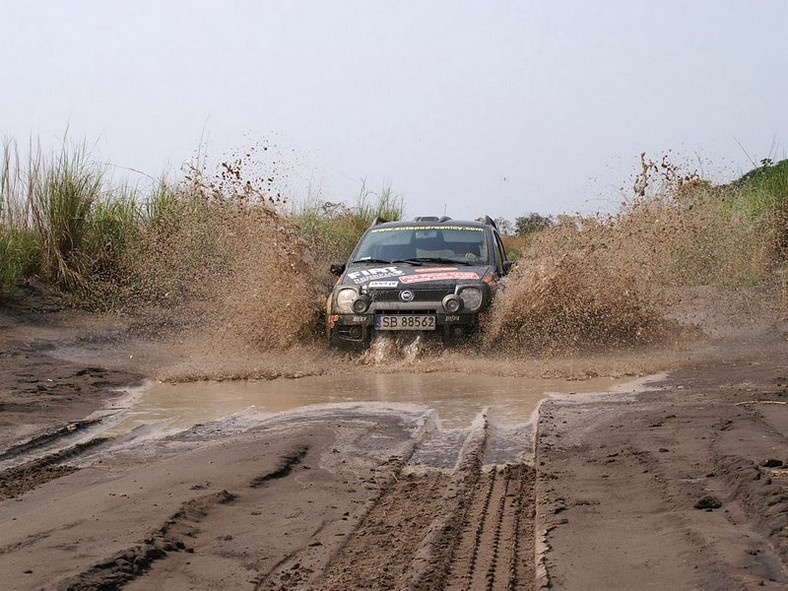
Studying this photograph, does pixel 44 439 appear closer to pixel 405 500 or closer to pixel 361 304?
pixel 405 500

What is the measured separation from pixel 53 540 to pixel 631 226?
11.1 meters

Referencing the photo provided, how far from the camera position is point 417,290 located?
10281 mm

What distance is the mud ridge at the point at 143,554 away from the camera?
131 inches

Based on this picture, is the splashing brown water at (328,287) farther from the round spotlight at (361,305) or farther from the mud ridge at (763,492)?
the mud ridge at (763,492)

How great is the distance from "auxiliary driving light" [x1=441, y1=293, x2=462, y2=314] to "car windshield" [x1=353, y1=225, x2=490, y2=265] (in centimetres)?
91

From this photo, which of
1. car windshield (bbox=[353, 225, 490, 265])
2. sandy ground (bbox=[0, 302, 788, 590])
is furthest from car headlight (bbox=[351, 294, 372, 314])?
sandy ground (bbox=[0, 302, 788, 590])

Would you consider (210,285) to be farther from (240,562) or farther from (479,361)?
(240,562)

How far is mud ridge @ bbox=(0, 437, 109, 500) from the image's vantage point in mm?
4922

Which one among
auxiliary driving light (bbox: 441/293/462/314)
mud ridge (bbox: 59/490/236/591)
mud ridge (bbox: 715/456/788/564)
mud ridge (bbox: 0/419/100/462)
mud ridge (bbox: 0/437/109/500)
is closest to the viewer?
mud ridge (bbox: 59/490/236/591)

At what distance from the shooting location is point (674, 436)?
575cm

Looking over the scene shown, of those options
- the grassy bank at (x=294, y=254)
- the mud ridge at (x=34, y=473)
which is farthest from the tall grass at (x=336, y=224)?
the mud ridge at (x=34, y=473)

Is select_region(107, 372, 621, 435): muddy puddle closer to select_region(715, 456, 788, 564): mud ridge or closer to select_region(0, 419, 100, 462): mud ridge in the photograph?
select_region(0, 419, 100, 462): mud ridge

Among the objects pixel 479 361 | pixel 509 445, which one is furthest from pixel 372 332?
pixel 509 445

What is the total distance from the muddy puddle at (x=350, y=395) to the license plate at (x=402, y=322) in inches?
30.9
